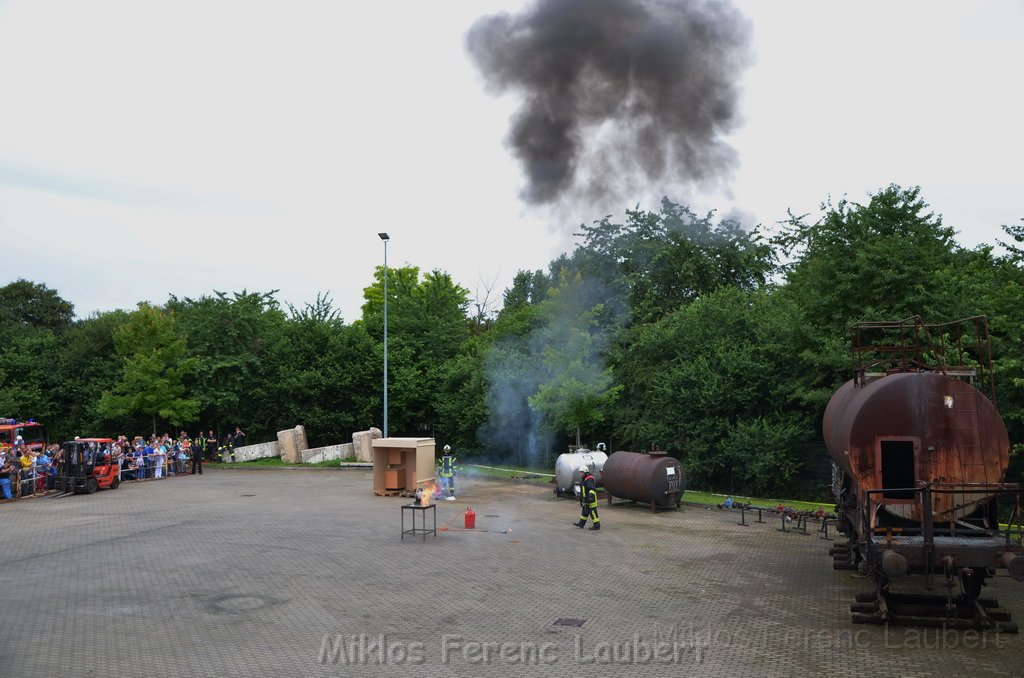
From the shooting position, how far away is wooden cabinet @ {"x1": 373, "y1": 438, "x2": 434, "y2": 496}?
27406 mm

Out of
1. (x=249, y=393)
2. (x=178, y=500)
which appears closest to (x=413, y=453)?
(x=178, y=500)

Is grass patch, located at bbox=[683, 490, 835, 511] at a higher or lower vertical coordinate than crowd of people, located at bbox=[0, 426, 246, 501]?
lower

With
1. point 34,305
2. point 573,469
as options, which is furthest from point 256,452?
point 34,305

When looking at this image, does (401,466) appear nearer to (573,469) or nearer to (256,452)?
(573,469)

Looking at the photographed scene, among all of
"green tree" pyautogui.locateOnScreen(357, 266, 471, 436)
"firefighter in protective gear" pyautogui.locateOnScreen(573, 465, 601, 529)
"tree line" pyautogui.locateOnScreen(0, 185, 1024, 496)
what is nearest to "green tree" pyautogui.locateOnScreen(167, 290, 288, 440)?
"tree line" pyautogui.locateOnScreen(0, 185, 1024, 496)

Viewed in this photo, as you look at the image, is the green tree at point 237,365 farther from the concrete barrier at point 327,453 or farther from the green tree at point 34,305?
the green tree at point 34,305

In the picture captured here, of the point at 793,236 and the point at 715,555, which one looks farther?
the point at 793,236

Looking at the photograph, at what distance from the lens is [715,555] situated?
675 inches

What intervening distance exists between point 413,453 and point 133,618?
1576 centimetres

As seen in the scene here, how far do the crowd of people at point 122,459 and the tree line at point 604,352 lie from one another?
302cm

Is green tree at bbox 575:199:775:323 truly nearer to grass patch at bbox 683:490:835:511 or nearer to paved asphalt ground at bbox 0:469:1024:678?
grass patch at bbox 683:490:835:511

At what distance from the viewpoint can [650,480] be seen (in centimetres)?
2353

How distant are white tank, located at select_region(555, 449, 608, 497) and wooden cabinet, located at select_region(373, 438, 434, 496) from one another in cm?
476

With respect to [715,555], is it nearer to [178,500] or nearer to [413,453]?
[413,453]
